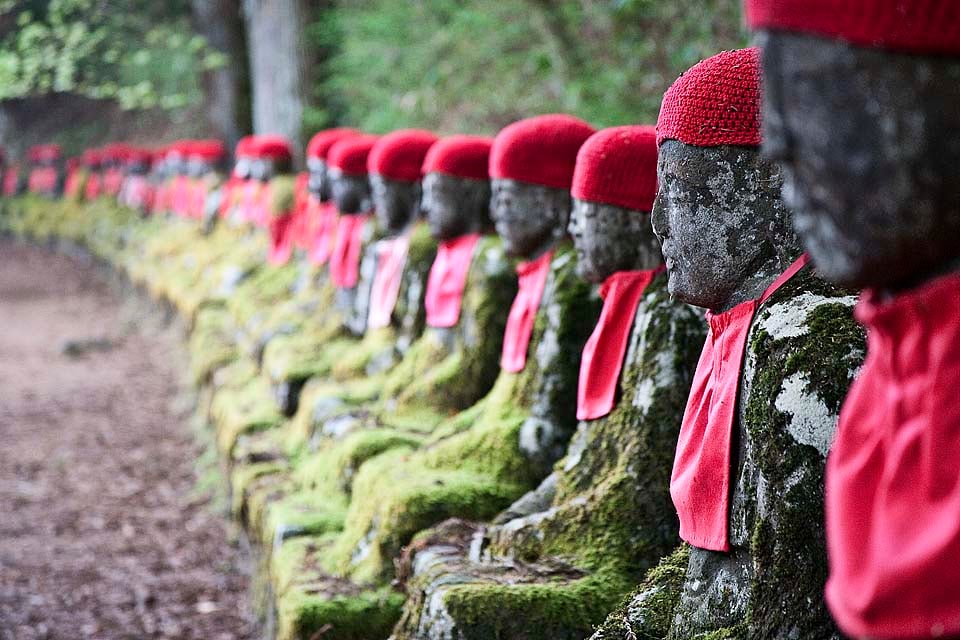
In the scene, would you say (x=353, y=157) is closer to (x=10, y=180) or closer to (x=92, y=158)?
(x=92, y=158)

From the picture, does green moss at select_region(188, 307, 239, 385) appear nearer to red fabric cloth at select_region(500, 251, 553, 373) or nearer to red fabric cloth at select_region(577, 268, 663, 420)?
red fabric cloth at select_region(500, 251, 553, 373)

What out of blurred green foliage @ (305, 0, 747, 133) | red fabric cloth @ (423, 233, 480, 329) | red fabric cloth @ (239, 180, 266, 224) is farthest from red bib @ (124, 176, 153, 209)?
red fabric cloth @ (423, 233, 480, 329)

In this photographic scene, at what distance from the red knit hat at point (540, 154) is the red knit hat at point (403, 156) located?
6.74 ft

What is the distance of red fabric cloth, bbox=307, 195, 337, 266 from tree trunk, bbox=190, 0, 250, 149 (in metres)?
8.65

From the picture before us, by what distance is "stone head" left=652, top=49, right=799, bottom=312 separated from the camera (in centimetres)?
271

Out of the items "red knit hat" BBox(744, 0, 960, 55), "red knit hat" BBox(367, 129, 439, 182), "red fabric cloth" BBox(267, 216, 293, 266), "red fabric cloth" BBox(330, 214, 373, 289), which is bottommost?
"red fabric cloth" BBox(267, 216, 293, 266)

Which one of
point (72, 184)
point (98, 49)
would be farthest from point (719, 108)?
point (72, 184)

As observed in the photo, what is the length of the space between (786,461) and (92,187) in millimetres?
22694

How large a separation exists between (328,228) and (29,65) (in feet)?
8.68

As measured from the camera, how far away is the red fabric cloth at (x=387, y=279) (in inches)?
262

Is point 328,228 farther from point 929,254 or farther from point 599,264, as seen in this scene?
point 929,254

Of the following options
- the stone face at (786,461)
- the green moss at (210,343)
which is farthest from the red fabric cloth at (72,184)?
the stone face at (786,461)

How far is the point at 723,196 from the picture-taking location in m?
2.73

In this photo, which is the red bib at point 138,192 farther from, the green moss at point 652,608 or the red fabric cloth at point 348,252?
the green moss at point 652,608
